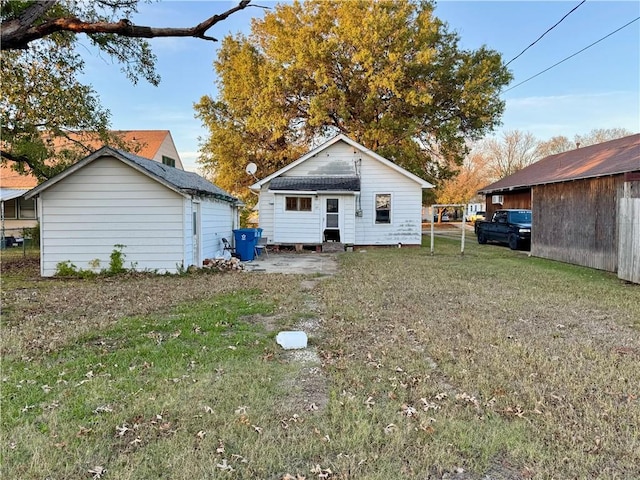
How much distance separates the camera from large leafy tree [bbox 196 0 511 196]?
70.2ft

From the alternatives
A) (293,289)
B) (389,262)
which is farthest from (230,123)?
(293,289)

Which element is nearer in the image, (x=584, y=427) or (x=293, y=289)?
(x=584, y=427)

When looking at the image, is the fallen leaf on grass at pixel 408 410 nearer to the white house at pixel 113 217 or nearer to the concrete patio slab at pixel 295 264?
the concrete patio slab at pixel 295 264

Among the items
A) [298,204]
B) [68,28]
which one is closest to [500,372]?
[68,28]

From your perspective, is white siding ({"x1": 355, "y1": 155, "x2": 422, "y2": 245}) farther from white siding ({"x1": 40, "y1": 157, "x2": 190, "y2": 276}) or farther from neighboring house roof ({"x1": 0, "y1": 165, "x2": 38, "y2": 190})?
neighboring house roof ({"x1": 0, "y1": 165, "x2": 38, "y2": 190})

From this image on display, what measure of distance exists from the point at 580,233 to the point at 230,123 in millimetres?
19685

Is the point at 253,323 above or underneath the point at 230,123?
underneath

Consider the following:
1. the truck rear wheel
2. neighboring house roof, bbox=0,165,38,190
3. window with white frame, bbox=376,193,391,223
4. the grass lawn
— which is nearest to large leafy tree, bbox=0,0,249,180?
the grass lawn

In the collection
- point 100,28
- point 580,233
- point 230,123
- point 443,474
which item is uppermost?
point 230,123

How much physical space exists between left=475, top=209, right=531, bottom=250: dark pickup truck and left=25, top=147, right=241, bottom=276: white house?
14172 mm

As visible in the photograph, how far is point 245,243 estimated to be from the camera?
46.5 feet

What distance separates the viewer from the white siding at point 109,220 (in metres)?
10.3

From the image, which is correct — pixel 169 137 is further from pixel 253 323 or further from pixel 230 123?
pixel 253 323

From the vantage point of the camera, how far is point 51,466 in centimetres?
245
